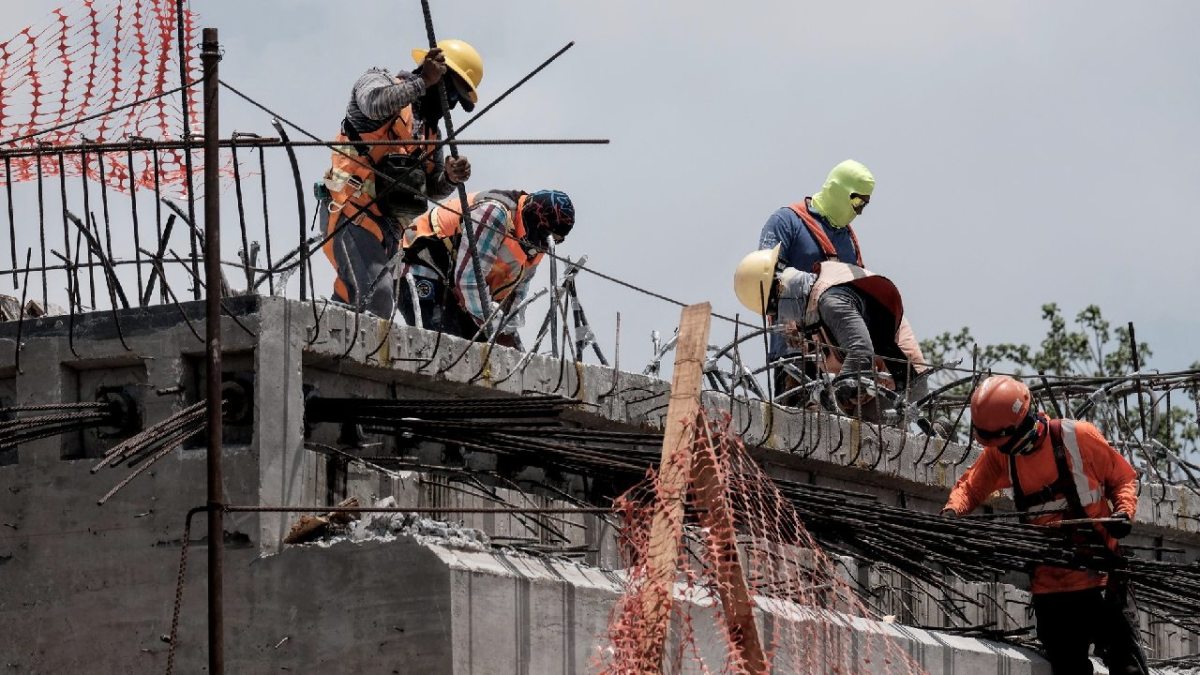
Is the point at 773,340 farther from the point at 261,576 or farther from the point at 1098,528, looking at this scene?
the point at 261,576

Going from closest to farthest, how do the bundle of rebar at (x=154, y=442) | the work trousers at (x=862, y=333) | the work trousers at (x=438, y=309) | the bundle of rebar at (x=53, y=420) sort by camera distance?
the bundle of rebar at (x=154, y=442) < the bundle of rebar at (x=53, y=420) < the work trousers at (x=438, y=309) < the work trousers at (x=862, y=333)

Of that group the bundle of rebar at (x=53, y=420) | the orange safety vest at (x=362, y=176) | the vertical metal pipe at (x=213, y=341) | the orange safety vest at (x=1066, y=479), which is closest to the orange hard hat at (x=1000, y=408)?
the orange safety vest at (x=1066, y=479)

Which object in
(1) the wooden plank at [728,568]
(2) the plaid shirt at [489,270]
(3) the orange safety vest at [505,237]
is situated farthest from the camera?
(3) the orange safety vest at [505,237]

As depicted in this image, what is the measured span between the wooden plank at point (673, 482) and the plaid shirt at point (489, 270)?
482cm

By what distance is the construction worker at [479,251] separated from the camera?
45.2ft

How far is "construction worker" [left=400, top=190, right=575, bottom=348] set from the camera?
13789mm

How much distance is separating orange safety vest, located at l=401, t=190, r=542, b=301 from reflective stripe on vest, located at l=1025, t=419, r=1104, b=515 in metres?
3.14

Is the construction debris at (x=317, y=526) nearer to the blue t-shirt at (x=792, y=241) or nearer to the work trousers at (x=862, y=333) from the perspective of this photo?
the work trousers at (x=862, y=333)

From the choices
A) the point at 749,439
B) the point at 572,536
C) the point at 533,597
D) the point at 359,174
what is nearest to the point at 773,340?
the point at 749,439

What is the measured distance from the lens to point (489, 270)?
1387 centimetres

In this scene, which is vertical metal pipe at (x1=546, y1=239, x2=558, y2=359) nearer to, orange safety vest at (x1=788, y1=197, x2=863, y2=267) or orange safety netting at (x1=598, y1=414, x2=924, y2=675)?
orange safety netting at (x1=598, y1=414, x2=924, y2=675)

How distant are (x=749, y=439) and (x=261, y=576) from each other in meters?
4.03

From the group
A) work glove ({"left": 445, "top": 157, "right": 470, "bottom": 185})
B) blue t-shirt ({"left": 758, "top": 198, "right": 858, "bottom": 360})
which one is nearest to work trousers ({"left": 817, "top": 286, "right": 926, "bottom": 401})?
blue t-shirt ({"left": 758, "top": 198, "right": 858, "bottom": 360})

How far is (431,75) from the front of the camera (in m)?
13.0
